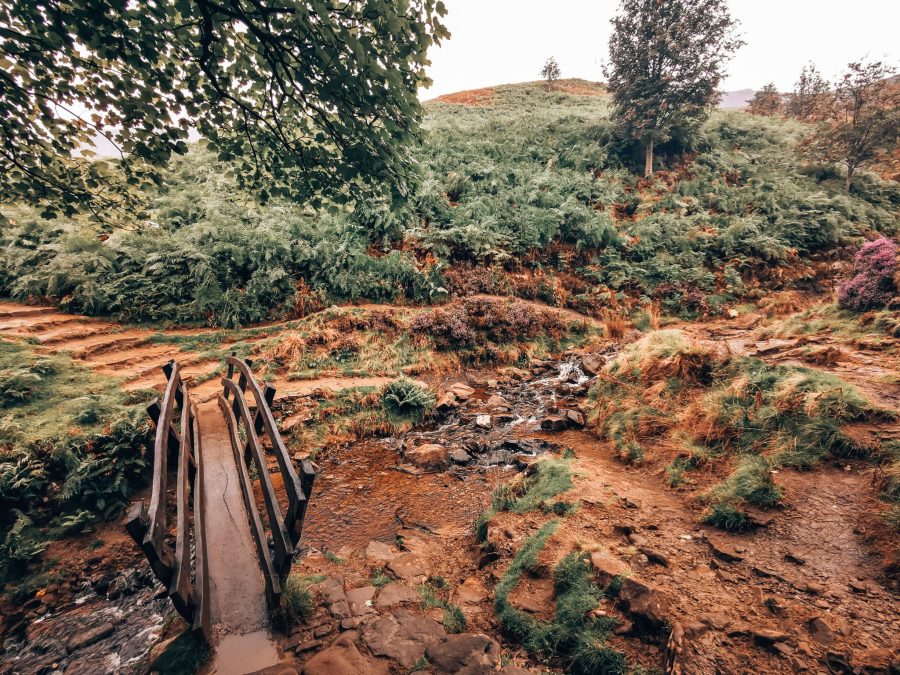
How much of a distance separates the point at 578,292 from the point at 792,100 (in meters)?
35.8

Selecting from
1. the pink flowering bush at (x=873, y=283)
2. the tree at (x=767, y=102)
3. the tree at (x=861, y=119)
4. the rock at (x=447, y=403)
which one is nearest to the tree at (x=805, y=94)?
the tree at (x=767, y=102)

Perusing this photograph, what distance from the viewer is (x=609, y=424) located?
777cm

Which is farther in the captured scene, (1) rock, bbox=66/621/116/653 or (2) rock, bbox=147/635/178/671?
(1) rock, bbox=66/621/116/653

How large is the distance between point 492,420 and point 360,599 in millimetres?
5739

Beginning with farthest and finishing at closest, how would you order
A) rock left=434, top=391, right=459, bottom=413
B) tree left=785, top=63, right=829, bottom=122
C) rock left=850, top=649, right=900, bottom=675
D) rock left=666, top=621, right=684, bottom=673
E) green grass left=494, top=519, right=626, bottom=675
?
tree left=785, top=63, right=829, bottom=122 < rock left=434, top=391, right=459, bottom=413 < green grass left=494, top=519, right=626, bottom=675 < rock left=666, top=621, right=684, bottom=673 < rock left=850, top=649, right=900, bottom=675

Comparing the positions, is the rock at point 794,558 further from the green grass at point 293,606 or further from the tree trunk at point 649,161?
the tree trunk at point 649,161

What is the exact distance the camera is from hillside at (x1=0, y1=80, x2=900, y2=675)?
317 centimetres

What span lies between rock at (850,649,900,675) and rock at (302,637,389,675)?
332cm

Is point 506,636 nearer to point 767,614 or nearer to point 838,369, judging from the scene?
point 767,614

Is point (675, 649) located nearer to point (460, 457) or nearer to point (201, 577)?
point (201, 577)

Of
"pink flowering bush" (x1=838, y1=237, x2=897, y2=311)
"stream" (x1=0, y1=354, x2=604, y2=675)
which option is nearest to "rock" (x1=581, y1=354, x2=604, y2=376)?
"stream" (x1=0, y1=354, x2=604, y2=675)

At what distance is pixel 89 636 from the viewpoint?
3.70 m

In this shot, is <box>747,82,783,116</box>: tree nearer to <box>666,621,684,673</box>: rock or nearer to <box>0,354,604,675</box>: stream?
<box>0,354,604,675</box>: stream

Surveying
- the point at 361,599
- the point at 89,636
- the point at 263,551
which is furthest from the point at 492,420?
the point at 89,636
